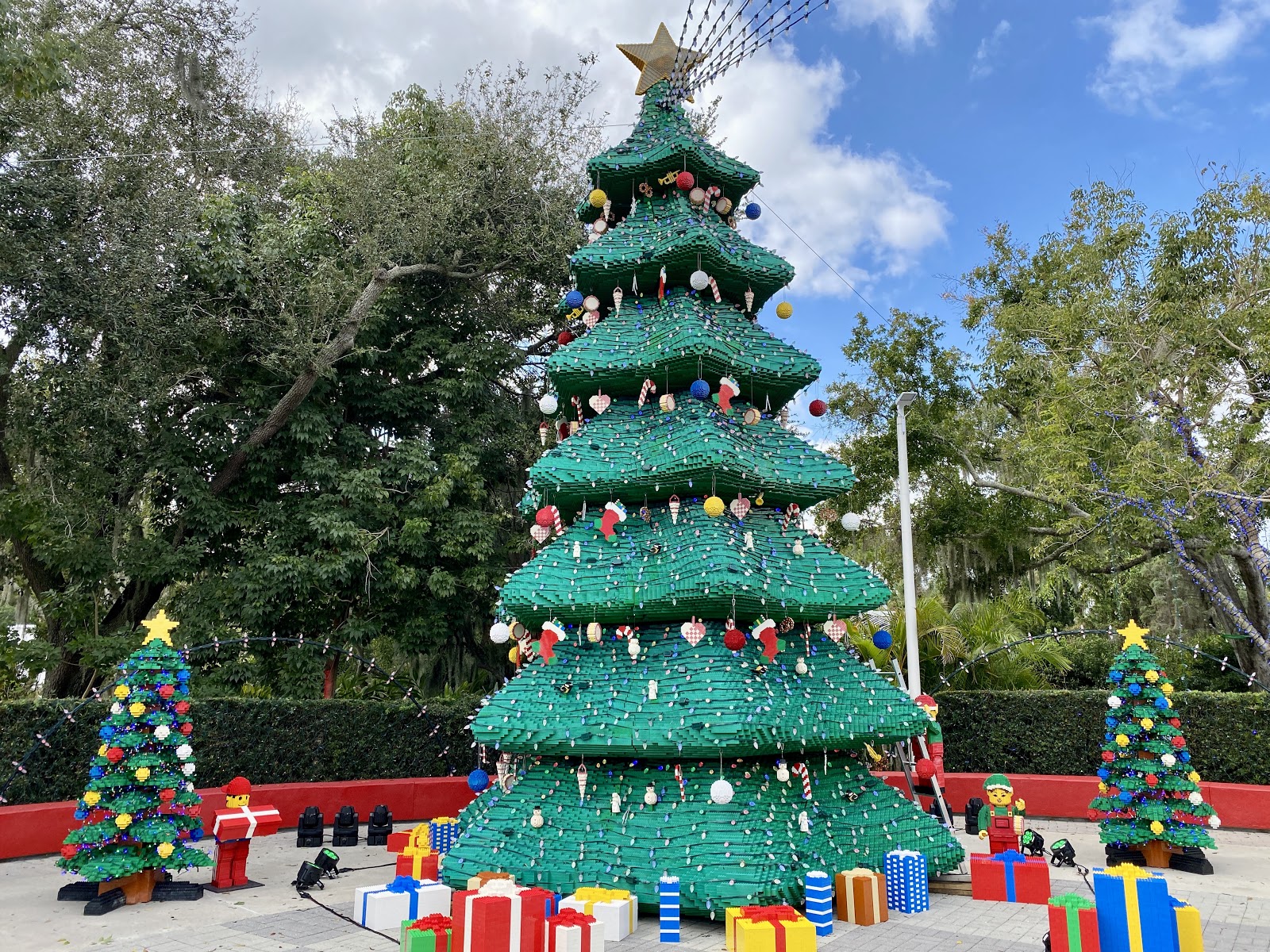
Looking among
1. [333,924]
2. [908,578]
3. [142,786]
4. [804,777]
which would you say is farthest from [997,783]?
[142,786]

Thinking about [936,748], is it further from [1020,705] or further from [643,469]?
[643,469]

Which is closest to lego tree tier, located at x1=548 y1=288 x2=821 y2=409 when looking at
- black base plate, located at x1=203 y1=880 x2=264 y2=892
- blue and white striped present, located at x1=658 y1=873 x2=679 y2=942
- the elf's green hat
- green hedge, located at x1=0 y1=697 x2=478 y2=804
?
the elf's green hat

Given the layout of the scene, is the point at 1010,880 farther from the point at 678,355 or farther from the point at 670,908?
the point at 678,355

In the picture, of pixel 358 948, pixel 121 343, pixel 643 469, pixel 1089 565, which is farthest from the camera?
pixel 1089 565

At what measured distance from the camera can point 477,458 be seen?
49.7ft

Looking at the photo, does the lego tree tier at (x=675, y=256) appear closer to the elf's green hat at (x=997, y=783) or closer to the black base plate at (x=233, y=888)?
the elf's green hat at (x=997, y=783)

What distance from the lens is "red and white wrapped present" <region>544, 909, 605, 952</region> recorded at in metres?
5.59

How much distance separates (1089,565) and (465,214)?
571 inches

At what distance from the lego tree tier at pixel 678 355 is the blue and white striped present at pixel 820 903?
4.81 m

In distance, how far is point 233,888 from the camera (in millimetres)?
8227

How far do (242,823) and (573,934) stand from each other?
423cm

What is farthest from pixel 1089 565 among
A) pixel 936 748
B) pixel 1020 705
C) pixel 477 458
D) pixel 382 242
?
pixel 382 242

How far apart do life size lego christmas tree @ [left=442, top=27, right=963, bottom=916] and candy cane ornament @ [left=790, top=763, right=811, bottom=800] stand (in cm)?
2

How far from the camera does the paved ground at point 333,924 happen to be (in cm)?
630
